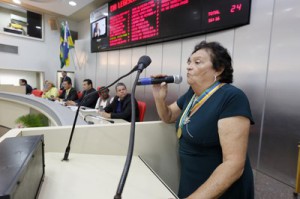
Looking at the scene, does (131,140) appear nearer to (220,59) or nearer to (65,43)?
(220,59)

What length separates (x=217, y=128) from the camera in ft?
2.80

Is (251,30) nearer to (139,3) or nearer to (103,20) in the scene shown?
(139,3)

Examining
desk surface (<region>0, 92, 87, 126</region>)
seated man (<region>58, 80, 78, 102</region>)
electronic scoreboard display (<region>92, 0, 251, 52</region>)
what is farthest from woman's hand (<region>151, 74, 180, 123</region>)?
seated man (<region>58, 80, 78, 102</region>)

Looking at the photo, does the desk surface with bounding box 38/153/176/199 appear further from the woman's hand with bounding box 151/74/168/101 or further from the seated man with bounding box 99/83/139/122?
the seated man with bounding box 99/83/139/122

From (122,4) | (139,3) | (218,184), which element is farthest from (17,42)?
(218,184)

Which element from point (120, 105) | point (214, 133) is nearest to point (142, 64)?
point (214, 133)

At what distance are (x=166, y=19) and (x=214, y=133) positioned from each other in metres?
2.18

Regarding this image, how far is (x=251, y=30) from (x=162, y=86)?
138cm

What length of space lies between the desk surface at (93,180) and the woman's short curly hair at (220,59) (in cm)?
65

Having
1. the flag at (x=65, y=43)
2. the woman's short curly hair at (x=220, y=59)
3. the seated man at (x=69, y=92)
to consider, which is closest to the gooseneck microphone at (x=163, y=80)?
the woman's short curly hair at (x=220, y=59)

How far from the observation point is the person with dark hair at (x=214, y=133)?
760mm

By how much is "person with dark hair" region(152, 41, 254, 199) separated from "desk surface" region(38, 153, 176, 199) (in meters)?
0.18

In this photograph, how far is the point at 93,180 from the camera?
75 cm

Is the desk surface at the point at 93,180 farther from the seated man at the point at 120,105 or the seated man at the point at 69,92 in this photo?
the seated man at the point at 69,92
